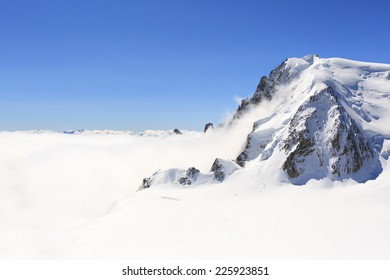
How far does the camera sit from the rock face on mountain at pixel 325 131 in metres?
99.6

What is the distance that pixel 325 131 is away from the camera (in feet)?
339

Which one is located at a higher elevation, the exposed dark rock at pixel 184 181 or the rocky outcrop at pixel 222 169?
the rocky outcrop at pixel 222 169

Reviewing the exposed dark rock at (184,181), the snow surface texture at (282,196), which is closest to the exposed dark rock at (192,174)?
the snow surface texture at (282,196)

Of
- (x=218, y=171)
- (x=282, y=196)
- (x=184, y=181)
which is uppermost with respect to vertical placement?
(x=218, y=171)

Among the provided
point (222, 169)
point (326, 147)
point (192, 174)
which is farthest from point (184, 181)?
point (326, 147)

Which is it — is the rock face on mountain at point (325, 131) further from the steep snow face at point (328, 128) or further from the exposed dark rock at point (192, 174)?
the exposed dark rock at point (192, 174)

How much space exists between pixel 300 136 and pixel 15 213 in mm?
151888

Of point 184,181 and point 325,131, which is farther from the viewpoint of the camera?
point 184,181

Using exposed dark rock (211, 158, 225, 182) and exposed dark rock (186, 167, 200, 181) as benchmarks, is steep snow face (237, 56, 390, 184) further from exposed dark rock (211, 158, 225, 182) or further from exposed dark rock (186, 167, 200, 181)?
exposed dark rock (186, 167, 200, 181)

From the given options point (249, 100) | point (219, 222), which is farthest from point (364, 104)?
point (219, 222)

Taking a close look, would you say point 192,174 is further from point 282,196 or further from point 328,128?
point 328,128

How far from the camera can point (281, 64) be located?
15000 centimetres

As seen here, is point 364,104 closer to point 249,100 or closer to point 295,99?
point 295,99

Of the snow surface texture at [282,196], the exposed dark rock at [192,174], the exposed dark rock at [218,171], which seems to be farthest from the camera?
the exposed dark rock at [192,174]
